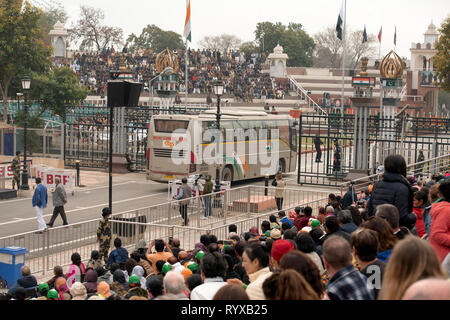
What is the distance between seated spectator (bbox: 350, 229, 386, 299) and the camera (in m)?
6.33

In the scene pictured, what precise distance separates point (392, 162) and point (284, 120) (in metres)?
22.6

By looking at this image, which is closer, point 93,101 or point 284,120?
point 284,120

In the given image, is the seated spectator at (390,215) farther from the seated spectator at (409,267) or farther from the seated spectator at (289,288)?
the seated spectator at (409,267)

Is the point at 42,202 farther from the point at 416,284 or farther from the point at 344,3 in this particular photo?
the point at 344,3

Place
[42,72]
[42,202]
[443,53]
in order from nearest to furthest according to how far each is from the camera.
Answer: [42,202]
[443,53]
[42,72]

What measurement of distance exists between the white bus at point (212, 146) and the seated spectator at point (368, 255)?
19.5 m

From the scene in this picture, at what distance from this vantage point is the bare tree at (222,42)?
10994cm

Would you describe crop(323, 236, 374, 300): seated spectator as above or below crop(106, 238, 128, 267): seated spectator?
above

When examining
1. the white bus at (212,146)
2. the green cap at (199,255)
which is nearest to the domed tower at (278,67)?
the white bus at (212,146)

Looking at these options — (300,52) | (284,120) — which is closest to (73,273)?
(284,120)

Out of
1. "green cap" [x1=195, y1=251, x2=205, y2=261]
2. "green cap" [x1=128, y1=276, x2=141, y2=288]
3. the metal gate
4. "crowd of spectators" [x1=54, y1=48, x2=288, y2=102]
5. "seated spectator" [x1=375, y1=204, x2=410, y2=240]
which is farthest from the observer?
"crowd of spectators" [x1=54, y1=48, x2=288, y2=102]

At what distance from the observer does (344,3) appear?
41844 millimetres

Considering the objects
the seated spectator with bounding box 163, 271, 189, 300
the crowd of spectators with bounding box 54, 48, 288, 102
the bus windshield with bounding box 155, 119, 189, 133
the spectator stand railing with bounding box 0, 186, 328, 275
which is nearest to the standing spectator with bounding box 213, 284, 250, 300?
the seated spectator with bounding box 163, 271, 189, 300

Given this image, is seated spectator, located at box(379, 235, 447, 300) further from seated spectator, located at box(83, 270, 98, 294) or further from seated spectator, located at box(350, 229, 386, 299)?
seated spectator, located at box(83, 270, 98, 294)
